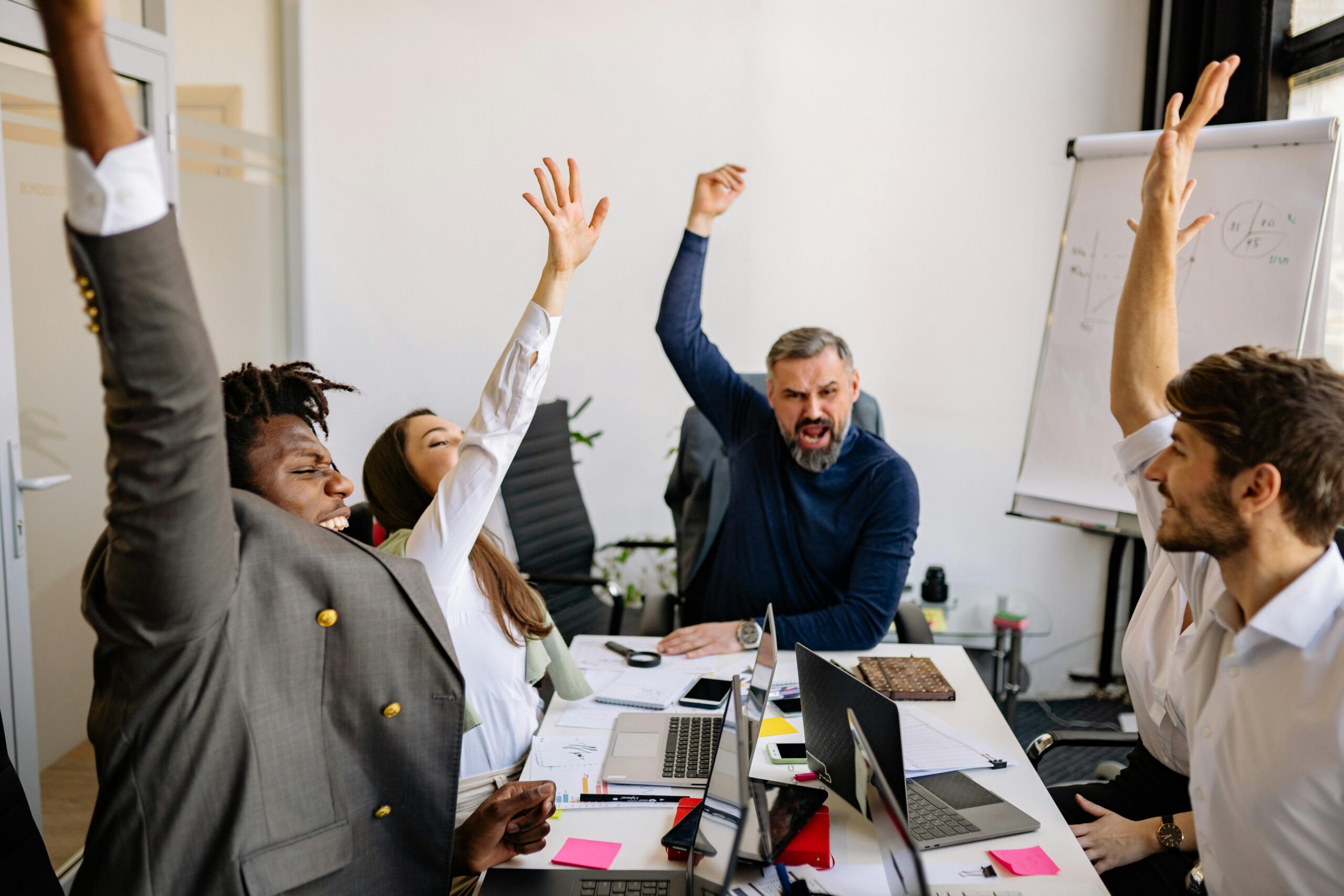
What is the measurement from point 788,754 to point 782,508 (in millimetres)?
924

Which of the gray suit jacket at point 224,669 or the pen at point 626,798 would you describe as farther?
the pen at point 626,798

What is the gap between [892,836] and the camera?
93cm

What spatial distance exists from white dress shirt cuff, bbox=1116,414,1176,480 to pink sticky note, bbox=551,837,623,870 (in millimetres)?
677

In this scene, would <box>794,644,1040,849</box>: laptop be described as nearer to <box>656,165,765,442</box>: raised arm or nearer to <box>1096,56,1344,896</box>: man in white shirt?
<box>1096,56,1344,896</box>: man in white shirt

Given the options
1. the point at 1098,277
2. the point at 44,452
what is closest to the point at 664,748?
the point at 44,452

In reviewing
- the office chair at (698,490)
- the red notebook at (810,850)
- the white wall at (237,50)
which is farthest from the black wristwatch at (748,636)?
the white wall at (237,50)

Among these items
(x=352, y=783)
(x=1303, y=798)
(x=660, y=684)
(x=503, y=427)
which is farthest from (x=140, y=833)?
(x=1303, y=798)

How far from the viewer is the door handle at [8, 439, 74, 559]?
213 centimetres

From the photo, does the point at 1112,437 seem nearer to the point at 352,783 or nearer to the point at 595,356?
the point at 595,356

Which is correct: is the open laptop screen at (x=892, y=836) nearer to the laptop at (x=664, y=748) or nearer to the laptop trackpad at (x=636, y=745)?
the laptop at (x=664, y=748)

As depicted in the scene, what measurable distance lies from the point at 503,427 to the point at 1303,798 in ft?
3.80

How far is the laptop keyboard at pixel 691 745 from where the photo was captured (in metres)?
1.56

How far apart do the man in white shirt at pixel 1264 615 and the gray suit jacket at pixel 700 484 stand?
1484 millimetres

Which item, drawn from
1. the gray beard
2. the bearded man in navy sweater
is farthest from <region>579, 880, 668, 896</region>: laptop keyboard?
the gray beard
